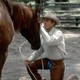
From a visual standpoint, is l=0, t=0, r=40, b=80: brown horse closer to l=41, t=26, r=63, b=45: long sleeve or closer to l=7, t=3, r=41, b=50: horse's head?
l=7, t=3, r=41, b=50: horse's head

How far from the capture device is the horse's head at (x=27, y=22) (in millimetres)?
5129

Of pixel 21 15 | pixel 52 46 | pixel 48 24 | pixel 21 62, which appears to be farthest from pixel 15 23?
pixel 21 62

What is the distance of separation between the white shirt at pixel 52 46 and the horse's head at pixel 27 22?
0.12 metres

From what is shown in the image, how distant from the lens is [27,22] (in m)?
5.29

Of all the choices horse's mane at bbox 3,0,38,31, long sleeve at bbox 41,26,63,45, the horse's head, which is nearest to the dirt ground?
the horse's head

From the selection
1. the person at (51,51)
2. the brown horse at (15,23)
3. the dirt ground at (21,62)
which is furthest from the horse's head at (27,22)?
the dirt ground at (21,62)

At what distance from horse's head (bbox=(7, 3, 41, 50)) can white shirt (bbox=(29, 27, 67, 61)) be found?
0.40ft

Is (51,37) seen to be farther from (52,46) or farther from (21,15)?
(21,15)

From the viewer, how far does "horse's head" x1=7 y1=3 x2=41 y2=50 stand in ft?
16.8

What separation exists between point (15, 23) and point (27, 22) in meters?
0.20

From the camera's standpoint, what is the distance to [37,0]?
617 inches

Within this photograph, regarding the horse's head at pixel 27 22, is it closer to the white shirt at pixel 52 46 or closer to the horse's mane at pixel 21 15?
the horse's mane at pixel 21 15

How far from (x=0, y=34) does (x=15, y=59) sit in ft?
13.1

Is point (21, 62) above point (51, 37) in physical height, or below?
below
